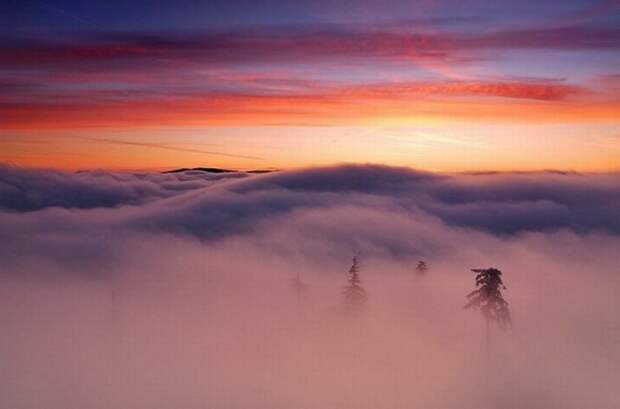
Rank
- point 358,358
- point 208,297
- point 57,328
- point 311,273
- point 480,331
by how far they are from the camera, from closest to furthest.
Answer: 1. point 358,358
2. point 480,331
3. point 57,328
4. point 208,297
5. point 311,273

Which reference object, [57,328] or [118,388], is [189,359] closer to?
[118,388]

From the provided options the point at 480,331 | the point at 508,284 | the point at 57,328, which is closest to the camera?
the point at 480,331

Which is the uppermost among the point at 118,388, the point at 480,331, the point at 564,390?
the point at 480,331

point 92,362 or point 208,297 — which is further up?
point 208,297

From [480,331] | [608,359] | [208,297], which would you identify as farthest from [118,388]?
[208,297]

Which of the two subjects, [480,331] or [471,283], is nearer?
[480,331]

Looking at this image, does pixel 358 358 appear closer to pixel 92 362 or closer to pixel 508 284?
pixel 92 362

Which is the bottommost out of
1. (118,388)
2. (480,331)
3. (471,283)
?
(118,388)

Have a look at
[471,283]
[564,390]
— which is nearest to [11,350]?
[564,390]

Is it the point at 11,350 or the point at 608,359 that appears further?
the point at 11,350
